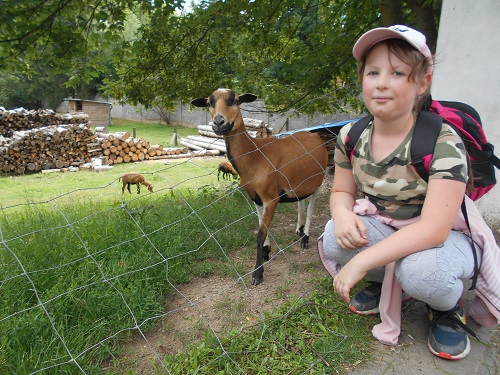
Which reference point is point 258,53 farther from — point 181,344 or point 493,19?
point 181,344

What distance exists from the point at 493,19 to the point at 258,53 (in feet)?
12.5

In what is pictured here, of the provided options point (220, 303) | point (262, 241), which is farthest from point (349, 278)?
point (262, 241)

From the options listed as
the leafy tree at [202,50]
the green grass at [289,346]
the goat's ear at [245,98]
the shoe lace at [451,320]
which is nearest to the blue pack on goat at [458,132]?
the shoe lace at [451,320]

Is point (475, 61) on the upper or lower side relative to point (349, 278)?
upper

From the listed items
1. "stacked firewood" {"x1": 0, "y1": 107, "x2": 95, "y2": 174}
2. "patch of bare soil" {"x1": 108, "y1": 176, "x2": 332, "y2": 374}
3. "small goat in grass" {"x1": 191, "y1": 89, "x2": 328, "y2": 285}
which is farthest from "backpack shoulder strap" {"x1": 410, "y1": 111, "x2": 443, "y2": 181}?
"stacked firewood" {"x1": 0, "y1": 107, "x2": 95, "y2": 174}

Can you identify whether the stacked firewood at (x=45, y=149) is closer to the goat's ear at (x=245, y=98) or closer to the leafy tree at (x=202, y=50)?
the leafy tree at (x=202, y=50)

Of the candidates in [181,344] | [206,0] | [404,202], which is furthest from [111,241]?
[206,0]

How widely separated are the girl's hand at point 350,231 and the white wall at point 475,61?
6.28ft

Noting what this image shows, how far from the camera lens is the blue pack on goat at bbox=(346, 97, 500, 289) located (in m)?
1.67

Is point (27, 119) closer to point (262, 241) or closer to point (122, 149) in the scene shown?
point (122, 149)

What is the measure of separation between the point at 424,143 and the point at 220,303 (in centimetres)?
164

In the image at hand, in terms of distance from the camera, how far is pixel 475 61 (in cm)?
320

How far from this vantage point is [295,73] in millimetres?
6211

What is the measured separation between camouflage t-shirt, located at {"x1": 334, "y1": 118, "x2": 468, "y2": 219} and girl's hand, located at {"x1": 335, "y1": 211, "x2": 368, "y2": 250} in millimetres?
162
